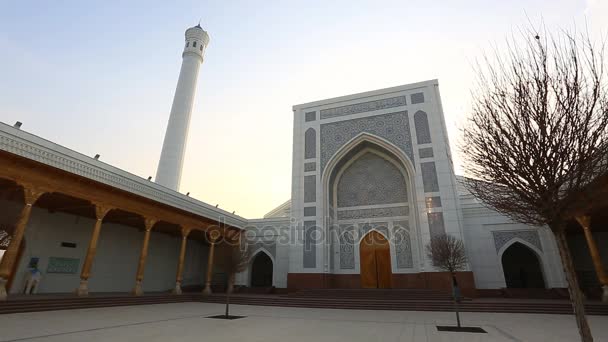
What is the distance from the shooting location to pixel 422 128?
14.1m

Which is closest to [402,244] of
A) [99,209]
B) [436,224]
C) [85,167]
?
[436,224]

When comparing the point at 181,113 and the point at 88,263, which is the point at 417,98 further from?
the point at 181,113

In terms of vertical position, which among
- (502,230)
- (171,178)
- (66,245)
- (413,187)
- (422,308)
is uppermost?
(171,178)

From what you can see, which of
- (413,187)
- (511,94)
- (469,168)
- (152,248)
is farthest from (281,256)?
(511,94)

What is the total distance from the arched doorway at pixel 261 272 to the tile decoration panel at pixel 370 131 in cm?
690

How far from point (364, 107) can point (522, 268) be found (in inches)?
442

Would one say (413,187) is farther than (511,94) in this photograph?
Yes

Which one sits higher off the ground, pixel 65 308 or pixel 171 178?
pixel 171 178

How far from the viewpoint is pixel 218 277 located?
17.5m

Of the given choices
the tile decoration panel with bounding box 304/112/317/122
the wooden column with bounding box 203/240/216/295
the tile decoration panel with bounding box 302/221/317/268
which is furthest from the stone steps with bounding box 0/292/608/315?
the tile decoration panel with bounding box 304/112/317/122

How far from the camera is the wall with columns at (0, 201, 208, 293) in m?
9.84

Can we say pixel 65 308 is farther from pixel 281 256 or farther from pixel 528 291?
pixel 528 291

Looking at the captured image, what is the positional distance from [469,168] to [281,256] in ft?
40.9

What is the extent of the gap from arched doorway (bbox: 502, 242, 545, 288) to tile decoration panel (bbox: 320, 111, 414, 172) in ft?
24.8
